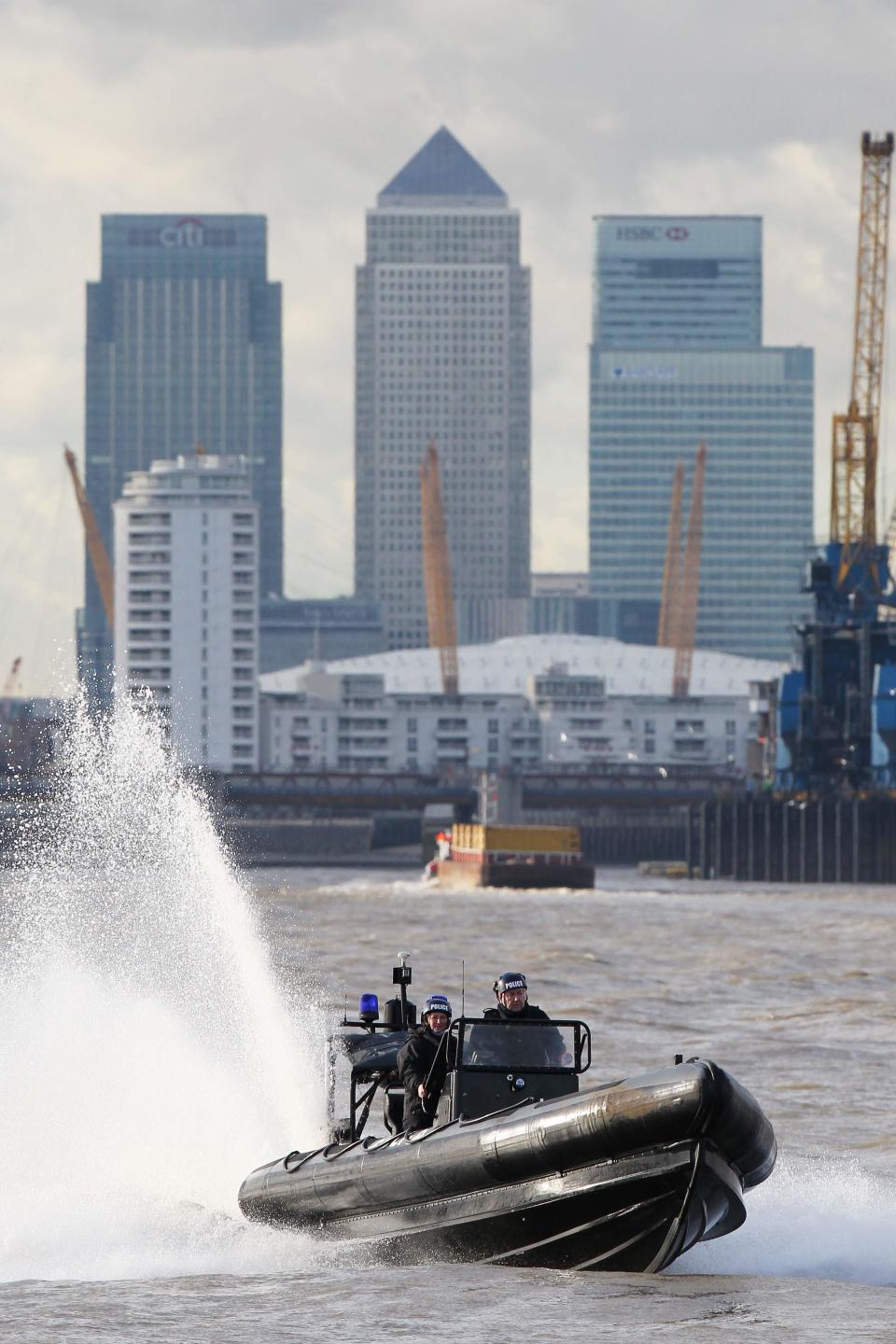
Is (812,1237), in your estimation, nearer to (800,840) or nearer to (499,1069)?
(499,1069)

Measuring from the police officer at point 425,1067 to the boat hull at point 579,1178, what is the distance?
0.43m

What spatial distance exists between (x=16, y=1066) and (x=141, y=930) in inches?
842

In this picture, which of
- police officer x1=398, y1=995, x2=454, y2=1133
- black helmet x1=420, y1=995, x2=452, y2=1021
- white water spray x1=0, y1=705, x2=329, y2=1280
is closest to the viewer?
police officer x1=398, y1=995, x2=454, y2=1133

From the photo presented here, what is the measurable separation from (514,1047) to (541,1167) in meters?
1.87

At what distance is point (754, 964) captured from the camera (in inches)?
2714

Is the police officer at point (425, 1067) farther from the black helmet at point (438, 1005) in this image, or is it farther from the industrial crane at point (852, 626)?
the industrial crane at point (852, 626)

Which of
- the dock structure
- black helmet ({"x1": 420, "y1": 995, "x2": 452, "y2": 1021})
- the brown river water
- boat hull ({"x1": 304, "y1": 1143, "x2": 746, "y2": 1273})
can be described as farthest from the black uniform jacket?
the dock structure

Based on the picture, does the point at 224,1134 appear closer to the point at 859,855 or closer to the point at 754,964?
the point at 754,964

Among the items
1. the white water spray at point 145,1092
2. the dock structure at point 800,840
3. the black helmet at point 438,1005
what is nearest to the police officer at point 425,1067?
the black helmet at point 438,1005

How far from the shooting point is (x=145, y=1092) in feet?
113

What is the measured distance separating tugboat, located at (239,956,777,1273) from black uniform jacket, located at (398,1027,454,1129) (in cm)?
18

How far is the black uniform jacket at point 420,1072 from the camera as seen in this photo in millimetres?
26500

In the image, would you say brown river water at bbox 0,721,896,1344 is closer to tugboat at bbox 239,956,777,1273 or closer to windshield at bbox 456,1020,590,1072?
tugboat at bbox 239,956,777,1273

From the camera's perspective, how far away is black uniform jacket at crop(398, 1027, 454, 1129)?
26.5 meters
